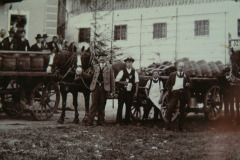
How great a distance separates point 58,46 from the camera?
1251cm

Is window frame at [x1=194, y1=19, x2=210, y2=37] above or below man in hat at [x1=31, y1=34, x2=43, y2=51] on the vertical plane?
above

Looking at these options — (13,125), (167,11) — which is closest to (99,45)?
(13,125)

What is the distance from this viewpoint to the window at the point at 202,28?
24.4 metres

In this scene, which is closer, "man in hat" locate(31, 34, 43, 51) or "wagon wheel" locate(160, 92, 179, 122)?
"wagon wheel" locate(160, 92, 179, 122)

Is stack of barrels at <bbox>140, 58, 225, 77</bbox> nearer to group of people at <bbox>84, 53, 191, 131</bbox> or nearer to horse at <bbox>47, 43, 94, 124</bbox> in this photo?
group of people at <bbox>84, 53, 191, 131</bbox>

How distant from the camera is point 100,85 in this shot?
12.0m

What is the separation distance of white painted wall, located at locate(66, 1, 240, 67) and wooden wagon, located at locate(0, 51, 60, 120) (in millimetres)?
8707

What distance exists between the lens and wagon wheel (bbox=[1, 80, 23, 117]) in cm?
1330

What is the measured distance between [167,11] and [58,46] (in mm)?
14685

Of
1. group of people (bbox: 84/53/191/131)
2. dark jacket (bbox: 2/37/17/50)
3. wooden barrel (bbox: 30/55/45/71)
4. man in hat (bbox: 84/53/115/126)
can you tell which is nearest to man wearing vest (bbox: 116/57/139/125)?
group of people (bbox: 84/53/191/131)

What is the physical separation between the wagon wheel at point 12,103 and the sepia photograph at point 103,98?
0.03 m

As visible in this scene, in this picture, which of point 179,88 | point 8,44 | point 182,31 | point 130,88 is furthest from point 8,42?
point 182,31

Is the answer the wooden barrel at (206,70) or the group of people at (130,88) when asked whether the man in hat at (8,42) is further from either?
the wooden barrel at (206,70)

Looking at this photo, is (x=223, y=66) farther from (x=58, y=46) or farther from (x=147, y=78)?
(x=58, y=46)
